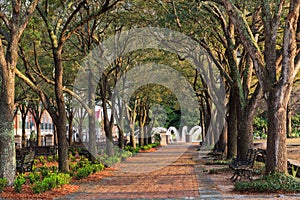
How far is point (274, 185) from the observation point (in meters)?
11.1

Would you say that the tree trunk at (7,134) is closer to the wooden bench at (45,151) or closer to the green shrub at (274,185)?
the green shrub at (274,185)

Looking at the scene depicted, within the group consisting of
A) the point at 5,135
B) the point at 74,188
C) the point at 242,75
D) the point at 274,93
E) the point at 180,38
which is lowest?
the point at 74,188

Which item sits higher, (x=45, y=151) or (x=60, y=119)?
(x=60, y=119)

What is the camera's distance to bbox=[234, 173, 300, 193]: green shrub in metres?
11.1

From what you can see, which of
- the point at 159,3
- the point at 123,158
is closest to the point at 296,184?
the point at 159,3

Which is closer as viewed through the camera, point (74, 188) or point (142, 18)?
point (74, 188)

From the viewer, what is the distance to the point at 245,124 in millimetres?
16641

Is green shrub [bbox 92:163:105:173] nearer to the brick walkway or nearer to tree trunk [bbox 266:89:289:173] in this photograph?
the brick walkway

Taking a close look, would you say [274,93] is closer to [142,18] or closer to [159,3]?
[159,3]

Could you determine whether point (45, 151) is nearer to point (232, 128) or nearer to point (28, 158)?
point (28, 158)

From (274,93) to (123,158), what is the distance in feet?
49.6

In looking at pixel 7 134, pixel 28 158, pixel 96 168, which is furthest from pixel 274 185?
pixel 28 158

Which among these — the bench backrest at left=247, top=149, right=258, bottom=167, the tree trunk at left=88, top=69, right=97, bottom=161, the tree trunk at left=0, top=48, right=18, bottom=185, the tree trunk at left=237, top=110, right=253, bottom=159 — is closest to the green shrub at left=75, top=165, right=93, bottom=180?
the tree trunk at left=0, top=48, right=18, bottom=185

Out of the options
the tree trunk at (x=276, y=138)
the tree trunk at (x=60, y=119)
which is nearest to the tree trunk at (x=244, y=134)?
the tree trunk at (x=276, y=138)
